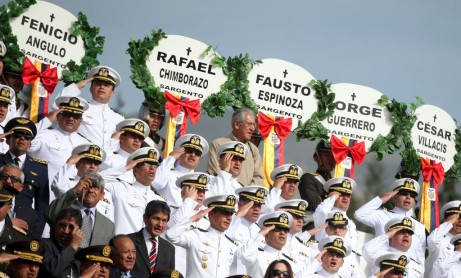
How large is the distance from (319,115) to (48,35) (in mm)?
4291

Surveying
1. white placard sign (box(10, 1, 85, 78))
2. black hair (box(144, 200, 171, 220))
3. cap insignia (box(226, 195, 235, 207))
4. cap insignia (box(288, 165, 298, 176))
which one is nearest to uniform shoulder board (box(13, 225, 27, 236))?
black hair (box(144, 200, 171, 220))

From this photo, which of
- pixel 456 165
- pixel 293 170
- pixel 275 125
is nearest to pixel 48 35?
pixel 275 125

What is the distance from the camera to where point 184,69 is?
1852 centimetres

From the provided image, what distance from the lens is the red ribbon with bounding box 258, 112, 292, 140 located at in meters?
18.9

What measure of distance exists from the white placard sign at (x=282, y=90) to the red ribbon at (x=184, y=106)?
987mm

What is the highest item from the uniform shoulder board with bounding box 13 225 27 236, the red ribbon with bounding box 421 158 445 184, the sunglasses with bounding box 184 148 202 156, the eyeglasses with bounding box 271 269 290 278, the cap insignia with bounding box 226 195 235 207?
the red ribbon with bounding box 421 158 445 184

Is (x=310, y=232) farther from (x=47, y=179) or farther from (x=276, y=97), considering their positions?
(x=47, y=179)

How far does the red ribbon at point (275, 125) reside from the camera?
18859 millimetres

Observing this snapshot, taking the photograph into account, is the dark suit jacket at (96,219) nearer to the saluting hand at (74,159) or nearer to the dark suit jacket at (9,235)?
the dark suit jacket at (9,235)

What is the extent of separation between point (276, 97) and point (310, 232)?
2763 mm

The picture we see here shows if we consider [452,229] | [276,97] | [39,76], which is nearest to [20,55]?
[39,76]

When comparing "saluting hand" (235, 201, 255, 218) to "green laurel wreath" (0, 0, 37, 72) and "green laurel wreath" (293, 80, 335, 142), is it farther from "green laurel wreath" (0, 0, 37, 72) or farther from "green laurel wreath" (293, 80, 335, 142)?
"green laurel wreath" (0, 0, 37, 72)

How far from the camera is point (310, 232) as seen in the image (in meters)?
17.1

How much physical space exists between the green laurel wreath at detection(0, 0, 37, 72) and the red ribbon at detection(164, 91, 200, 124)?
2.15 meters
